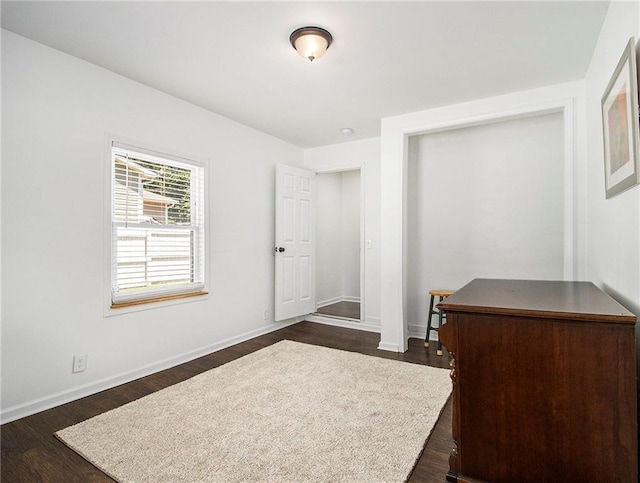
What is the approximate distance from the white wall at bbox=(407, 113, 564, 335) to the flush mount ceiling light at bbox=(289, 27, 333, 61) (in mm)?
2316

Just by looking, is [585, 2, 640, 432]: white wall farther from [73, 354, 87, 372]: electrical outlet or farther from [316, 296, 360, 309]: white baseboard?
[316, 296, 360, 309]: white baseboard

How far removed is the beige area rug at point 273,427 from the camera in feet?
5.77

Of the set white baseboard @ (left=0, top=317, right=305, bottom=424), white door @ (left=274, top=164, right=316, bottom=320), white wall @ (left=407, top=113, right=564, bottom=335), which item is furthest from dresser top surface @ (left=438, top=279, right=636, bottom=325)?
white door @ (left=274, top=164, right=316, bottom=320)

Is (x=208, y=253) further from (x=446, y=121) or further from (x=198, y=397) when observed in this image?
(x=446, y=121)

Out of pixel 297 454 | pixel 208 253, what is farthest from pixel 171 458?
pixel 208 253

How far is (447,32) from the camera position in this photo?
2264 mm

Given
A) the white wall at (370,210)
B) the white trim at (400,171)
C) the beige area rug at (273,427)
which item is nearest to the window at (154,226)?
the beige area rug at (273,427)

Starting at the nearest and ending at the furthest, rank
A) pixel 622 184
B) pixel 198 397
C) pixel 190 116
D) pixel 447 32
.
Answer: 1. pixel 622 184
2. pixel 447 32
3. pixel 198 397
4. pixel 190 116

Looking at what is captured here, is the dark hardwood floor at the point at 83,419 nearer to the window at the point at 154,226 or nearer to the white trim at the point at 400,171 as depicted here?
the white trim at the point at 400,171

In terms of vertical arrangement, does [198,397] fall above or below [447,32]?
below

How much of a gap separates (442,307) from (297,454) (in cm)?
112

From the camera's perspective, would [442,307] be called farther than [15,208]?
No

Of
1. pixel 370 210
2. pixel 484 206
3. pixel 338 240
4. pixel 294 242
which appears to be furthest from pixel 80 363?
pixel 338 240

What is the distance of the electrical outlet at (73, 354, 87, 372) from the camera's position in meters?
2.60
